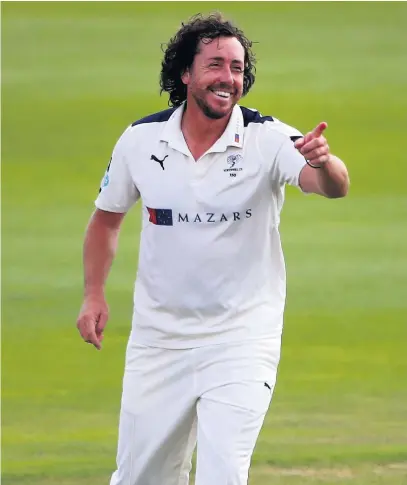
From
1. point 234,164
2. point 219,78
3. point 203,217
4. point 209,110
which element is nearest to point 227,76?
point 219,78

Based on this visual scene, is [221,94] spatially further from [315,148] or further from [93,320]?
[93,320]

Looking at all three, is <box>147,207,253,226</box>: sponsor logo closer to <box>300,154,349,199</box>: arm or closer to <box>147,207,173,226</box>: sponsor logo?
<box>147,207,173,226</box>: sponsor logo

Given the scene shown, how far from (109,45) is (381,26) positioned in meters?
3.04

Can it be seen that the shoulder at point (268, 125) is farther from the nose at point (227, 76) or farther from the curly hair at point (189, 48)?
the curly hair at point (189, 48)

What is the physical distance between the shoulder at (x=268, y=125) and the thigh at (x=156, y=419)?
818 mm

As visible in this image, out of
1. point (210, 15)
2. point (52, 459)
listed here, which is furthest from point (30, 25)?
point (210, 15)

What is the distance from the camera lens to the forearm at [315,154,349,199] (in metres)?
4.81

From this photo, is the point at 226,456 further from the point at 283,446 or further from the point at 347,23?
the point at 347,23

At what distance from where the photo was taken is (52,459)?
7.13 metres

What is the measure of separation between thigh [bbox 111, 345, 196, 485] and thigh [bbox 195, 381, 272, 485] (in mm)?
148

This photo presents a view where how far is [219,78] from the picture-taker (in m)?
5.18

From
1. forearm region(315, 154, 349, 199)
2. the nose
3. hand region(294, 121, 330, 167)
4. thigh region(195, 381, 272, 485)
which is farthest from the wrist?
hand region(294, 121, 330, 167)

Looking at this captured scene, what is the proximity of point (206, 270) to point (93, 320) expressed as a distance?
0.58 m

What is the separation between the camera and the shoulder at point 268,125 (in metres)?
5.11
